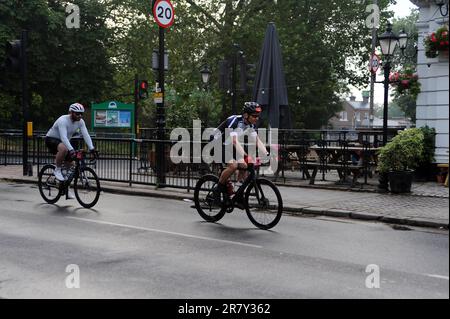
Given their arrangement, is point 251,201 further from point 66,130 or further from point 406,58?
point 406,58

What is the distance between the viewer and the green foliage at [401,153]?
12.2 m

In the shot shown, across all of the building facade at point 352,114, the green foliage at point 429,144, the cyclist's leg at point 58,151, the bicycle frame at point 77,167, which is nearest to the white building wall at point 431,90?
the green foliage at point 429,144

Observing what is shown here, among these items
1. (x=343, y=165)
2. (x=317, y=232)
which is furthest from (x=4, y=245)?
(x=343, y=165)

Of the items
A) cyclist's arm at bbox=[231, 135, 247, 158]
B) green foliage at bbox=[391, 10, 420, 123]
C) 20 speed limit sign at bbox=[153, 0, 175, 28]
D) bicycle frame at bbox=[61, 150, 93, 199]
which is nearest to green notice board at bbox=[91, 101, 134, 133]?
20 speed limit sign at bbox=[153, 0, 175, 28]

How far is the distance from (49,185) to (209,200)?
3.69 m

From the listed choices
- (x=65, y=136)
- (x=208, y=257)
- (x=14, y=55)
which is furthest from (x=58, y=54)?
(x=208, y=257)

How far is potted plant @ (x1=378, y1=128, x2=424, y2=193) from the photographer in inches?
479

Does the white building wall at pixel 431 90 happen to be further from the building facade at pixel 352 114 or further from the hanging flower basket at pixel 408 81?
the building facade at pixel 352 114

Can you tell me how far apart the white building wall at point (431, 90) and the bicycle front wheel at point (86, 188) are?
8.66 metres

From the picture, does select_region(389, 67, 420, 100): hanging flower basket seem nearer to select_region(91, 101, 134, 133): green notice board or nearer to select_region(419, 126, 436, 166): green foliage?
select_region(419, 126, 436, 166): green foliage

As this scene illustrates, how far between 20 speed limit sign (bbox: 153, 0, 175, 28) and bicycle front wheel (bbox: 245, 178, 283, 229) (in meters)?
6.31

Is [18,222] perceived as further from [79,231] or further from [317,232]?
[317,232]

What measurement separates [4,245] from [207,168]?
6389 millimetres

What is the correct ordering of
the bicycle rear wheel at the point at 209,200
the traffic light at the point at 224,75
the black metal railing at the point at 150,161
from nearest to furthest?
the bicycle rear wheel at the point at 209,200
the black metal railing at the point at 150,161
the traffic light at the point at 224,75
